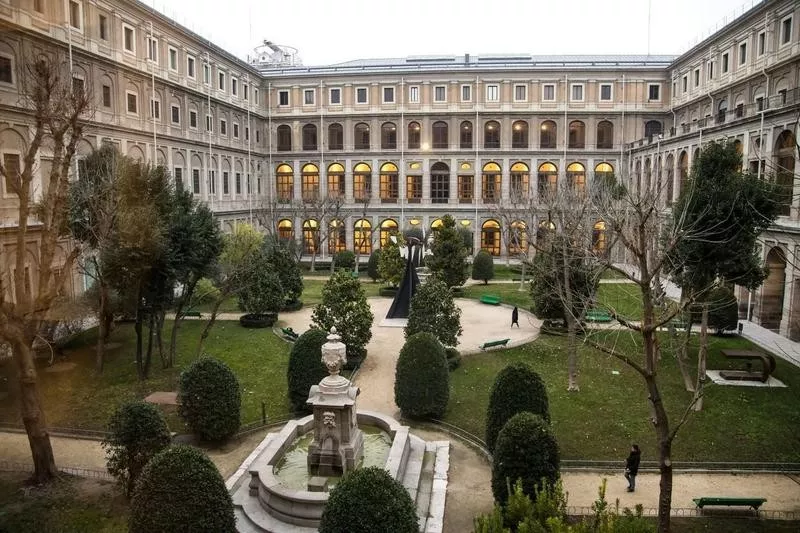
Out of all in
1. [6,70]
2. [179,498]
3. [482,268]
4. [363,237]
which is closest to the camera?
[179,498]

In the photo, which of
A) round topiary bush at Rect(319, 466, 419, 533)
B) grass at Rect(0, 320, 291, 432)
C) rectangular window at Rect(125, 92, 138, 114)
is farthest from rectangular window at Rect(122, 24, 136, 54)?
round topiary bush at Rect(319, 466, 419, 533)

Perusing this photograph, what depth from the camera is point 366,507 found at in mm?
9633

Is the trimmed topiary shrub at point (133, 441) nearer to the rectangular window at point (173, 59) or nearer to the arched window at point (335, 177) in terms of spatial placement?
the rectangular window at point (173, 59)

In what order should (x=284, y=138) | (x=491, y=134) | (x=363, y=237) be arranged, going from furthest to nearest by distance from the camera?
(x=284, y=138)
(x=491, y=134)
(x=363, y=237)

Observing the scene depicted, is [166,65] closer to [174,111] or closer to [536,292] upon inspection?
[174,111]

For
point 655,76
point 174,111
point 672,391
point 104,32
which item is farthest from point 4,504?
point 655,76

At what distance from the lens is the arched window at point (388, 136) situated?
54.7 meters

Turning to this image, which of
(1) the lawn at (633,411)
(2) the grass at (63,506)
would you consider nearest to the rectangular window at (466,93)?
(1) the lawn at (633,411)

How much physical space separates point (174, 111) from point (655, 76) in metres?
36.3

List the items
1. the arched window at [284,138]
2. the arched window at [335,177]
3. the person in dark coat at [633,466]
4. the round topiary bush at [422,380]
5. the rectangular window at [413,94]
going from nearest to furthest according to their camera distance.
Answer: the person in dark coat at [633,466] < the round topiary bush at [422,380] < the rectangular window at [413,94] < the arched window at [335,177] < the arched window at [284,138]


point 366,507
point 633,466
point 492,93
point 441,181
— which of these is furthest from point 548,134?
point 366,507

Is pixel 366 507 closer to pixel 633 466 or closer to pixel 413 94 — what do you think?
pixel 633 466

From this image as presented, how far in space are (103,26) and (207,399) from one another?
24828 millimetres

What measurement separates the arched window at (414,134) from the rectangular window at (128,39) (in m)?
24.7
